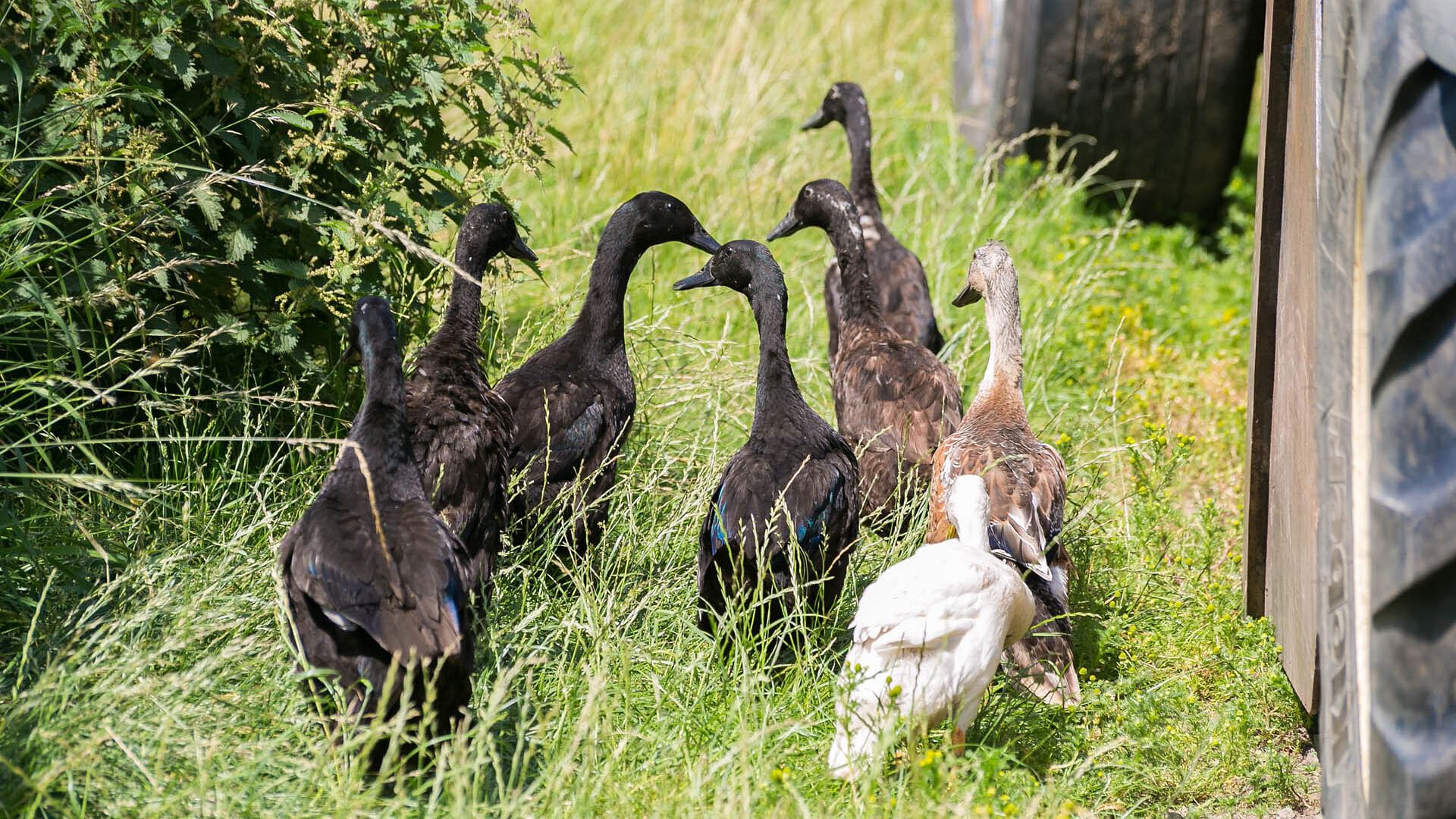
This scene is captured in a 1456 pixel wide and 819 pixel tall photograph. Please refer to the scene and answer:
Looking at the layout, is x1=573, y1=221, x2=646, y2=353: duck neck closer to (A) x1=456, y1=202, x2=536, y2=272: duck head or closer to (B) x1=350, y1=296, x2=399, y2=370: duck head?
(A) x1=456, y1=202, x2=536, y2=272: duck head

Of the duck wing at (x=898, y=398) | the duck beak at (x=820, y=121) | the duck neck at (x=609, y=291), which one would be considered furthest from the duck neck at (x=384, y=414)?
the duck beak at (x=820, y=121)

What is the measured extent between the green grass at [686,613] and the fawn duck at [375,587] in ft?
0.50

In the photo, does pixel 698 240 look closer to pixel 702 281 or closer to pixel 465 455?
pixel 702 281

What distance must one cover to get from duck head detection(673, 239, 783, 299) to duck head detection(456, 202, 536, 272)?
0.71 metres

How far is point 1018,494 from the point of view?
14.1 ft

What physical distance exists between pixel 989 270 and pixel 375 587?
300 centimetres

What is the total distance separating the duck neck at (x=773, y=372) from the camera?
14.2 ft

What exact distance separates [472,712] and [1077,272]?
4.65 meters

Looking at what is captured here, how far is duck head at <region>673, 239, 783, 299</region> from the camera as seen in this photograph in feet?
15.7

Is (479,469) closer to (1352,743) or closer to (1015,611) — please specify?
(1015,611)

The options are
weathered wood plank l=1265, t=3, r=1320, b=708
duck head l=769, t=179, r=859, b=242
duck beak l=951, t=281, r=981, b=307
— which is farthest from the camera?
duck head l=769, t=179, r=859, b=242

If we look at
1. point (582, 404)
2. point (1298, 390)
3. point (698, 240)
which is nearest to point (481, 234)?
point (582, 404)

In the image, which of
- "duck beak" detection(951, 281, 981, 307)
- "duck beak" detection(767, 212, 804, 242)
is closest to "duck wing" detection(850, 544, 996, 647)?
"duck beak" detection(951, 281, 981, 307)

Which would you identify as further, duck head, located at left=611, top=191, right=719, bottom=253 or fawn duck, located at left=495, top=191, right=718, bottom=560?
duck head, located at left=611, top=191, right=719, bottom=253
